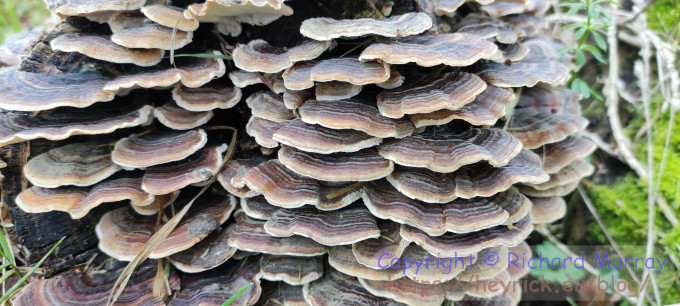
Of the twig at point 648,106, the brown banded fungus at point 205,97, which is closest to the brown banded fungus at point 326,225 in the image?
the brown banded fungus at point 205,97

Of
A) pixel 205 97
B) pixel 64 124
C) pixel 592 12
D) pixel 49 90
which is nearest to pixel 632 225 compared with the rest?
pixel 592 12

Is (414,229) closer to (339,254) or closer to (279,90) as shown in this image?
(339,254)

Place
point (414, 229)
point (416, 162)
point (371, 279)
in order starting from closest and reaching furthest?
1. point (416, 162)
2. point (414, 229)
3. point (371, 279)

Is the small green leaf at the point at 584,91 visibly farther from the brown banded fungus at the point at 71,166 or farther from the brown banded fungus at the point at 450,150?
the brown banded fungus at the point at 71,166

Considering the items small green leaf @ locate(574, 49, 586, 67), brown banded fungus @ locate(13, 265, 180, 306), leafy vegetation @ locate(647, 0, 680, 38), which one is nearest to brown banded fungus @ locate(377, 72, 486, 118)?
small green leaf @ locate(574, 49, 586, 67)

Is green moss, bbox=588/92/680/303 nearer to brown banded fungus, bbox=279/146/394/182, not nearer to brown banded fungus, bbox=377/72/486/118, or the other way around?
brown banded fungus, bbox=377/72/486/118

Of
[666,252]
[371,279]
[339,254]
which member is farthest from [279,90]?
[666,252]
